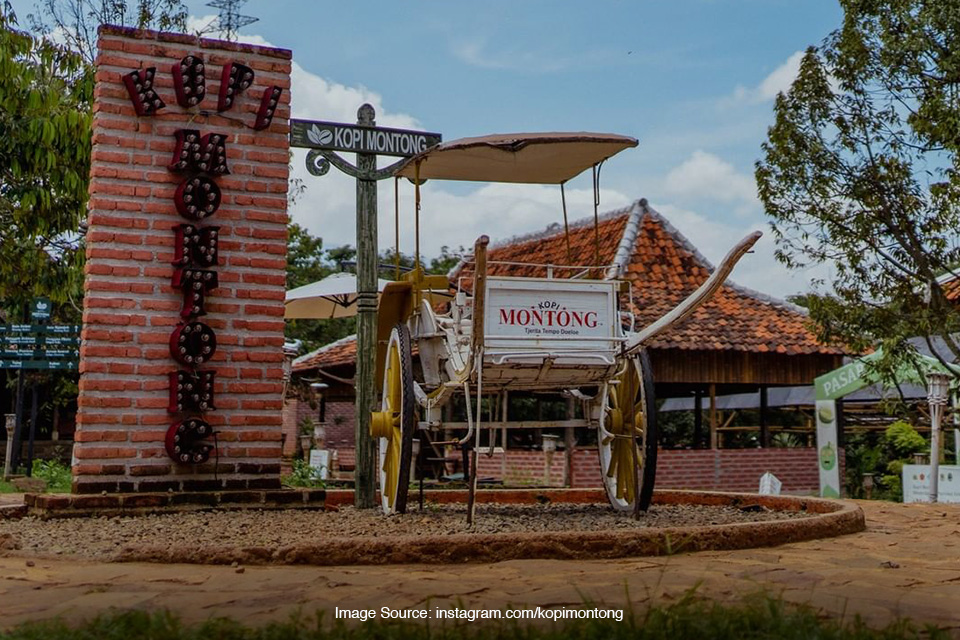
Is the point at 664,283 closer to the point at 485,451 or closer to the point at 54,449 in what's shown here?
the point at 485,451

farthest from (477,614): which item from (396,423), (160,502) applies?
(160,502)

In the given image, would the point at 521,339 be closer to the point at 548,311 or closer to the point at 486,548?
the point at 548,311

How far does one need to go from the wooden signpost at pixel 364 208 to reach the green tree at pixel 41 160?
6.19m

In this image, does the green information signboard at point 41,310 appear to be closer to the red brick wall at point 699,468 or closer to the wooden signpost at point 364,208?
the red brick wall at point 699,468

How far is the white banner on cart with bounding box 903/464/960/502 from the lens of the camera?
536 inches

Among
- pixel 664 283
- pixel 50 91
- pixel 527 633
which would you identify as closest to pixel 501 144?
pixel 527 633

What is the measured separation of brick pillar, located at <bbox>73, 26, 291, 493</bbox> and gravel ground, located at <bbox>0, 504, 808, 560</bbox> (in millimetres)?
418

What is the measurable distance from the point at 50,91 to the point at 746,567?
11.0 meters

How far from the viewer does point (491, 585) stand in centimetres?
410

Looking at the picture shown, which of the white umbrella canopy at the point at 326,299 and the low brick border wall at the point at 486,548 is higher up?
the white umbrella canopy at the point at 326,299

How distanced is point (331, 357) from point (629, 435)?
16202mm

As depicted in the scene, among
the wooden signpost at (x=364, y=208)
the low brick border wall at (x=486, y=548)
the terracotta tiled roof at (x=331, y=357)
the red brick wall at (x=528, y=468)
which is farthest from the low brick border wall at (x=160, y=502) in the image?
the terracotta tiled roof at (x=331, y=357)

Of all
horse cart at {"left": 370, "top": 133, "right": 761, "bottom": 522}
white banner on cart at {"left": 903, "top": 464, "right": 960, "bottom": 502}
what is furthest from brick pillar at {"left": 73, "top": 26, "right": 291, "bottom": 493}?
white banner on cart at {"left": 903, "top": 464, "right": 960, "bottom": 502}

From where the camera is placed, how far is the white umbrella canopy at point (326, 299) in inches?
574
